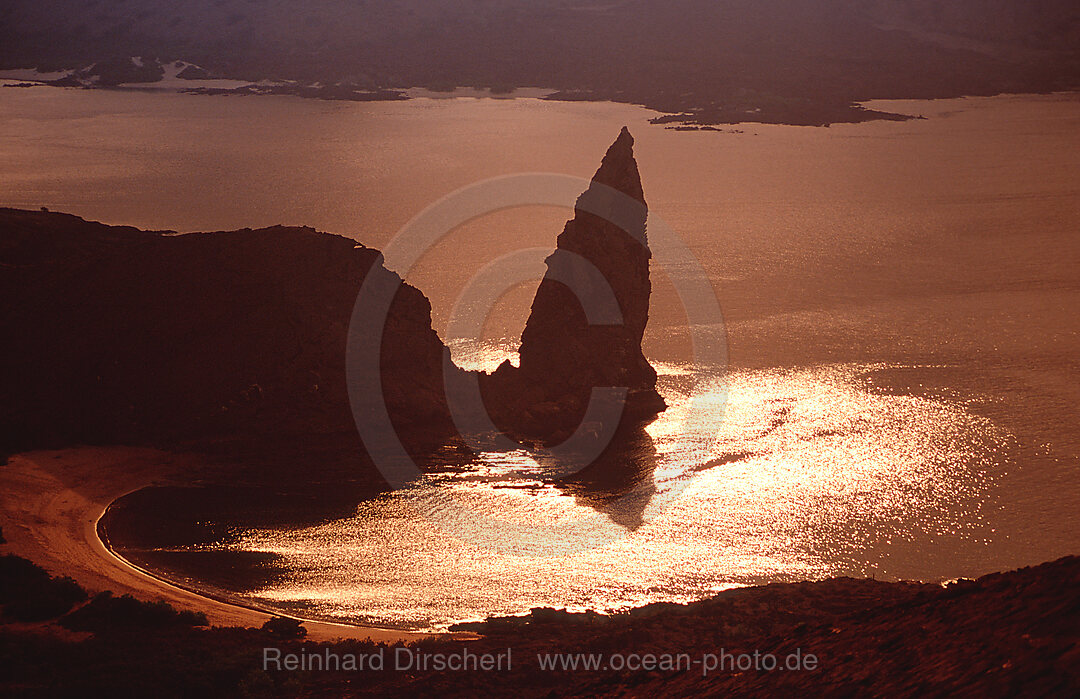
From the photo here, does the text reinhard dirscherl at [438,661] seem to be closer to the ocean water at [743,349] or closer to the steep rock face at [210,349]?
the ocean water at [743,349]

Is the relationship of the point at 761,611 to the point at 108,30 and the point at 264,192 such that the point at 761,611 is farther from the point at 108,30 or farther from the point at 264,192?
the point at 108,30

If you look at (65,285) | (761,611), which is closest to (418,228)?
(65,285)

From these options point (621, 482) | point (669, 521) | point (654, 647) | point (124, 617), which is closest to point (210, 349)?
point (621, 482)

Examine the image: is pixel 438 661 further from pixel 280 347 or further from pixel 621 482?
pixel 280 347

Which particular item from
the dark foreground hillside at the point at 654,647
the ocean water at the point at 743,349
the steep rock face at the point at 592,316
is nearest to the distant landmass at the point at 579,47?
the ocean water at the point at 743,349

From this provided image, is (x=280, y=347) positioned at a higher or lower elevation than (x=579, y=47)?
lower

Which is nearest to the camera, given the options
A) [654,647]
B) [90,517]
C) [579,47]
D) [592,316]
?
[654,647]
